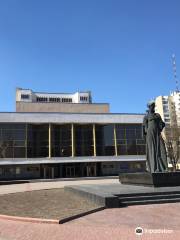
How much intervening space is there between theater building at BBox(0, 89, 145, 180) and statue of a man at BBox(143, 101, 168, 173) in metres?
35.6

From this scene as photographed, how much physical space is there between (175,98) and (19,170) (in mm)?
88955

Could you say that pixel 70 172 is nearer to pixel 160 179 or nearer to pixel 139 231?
Answer: pixel 160 179

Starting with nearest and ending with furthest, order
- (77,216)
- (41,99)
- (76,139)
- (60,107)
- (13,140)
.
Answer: (77,216) → (13,140) → (76,139) → (60,107) → (41,99)

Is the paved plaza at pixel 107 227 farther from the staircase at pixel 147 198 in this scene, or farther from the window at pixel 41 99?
the window at pixel 41 99

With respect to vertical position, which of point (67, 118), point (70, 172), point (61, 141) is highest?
point (67, 118)

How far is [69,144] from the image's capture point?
56.2 meters

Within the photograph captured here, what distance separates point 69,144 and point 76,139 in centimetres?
171

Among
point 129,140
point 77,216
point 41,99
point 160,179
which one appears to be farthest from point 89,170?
point 77,216

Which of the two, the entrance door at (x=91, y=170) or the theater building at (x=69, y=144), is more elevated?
the theater building at (x=69, y=144)

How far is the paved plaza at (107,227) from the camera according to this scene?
769 centimetres

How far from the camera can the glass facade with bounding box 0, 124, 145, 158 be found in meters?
54.0

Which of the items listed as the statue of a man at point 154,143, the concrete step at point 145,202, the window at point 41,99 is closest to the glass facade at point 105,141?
the window at point 41,99

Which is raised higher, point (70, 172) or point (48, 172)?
point (48, 172)

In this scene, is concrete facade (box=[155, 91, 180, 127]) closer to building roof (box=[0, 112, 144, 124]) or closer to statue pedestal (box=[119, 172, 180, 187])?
building roof (box=[0, 112, 144, 124])
